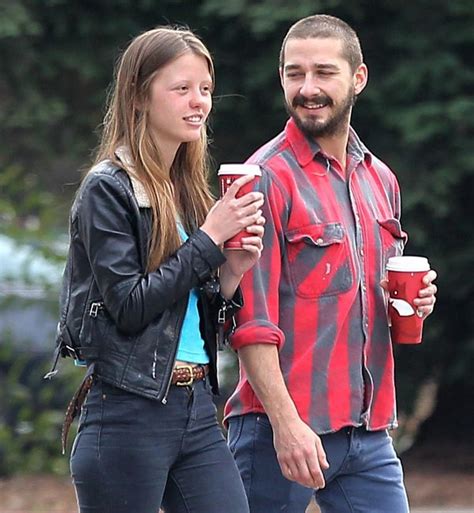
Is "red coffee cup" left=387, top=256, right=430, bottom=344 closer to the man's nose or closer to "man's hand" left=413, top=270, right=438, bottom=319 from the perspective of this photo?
"man's hand" left=413, top=270, right=438, bottom=319

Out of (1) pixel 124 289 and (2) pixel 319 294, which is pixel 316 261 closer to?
(2) pixel 319 294

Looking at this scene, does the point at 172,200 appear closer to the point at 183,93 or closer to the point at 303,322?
the point at 183,93

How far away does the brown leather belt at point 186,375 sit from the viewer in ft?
10.7

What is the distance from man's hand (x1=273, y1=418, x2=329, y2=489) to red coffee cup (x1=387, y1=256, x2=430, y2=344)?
452mm

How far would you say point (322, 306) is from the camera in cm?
364

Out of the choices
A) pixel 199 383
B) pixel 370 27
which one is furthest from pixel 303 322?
pixel 370 27

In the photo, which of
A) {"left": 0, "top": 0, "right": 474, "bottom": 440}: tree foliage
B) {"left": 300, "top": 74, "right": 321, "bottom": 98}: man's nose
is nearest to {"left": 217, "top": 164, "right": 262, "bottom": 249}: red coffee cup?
{"left": 300, "top": 74, "right": 321, "bottom": 98}: man's nose

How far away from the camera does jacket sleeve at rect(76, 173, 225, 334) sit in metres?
3.16

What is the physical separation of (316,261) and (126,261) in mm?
677

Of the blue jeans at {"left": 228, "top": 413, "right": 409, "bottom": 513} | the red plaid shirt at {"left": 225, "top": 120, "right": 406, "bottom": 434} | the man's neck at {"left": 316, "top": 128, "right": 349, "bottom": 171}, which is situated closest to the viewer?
the red plaid shirt at {"left": 225, "top": 120, "right": 406, "bottom": 434}

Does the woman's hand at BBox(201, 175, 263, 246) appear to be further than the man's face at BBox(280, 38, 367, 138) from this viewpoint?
No

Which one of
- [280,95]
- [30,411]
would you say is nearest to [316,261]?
[280,95]

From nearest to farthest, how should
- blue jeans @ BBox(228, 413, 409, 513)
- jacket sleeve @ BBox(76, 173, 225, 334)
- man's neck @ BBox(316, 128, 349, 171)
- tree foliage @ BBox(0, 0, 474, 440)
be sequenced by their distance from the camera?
jacket sleeve @ BBox(76, 173, 225, 334), blue jeans @ BBox(228, 413, 409, 513), man's neck @ BBox(316, 128, 349, 171), tree foliage @ BBox(0, 0, 474, 440)

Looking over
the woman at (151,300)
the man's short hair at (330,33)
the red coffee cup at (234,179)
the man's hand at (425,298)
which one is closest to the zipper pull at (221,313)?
the woman at (151,300)
